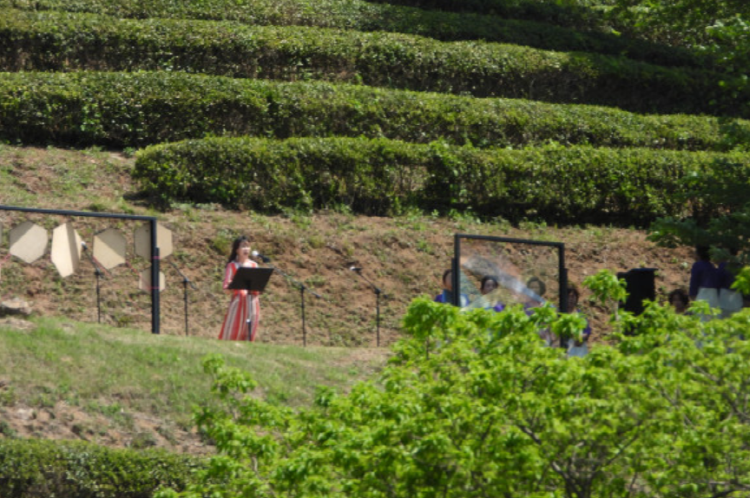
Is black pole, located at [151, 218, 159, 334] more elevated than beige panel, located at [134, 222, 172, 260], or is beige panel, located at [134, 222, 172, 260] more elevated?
beige panel, located at [134, 222, 172, 260]

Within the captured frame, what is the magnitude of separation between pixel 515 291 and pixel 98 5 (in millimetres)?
11966

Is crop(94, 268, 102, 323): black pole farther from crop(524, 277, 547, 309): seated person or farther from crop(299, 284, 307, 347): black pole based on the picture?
crop(524, 277, 547, 309): seated person

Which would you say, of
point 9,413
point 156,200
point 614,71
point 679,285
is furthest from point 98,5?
point 9,413

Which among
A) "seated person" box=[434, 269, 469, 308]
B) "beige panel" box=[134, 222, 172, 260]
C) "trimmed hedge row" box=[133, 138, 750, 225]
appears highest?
"trimmed hedge row" box=[133, 138, 750, 225]

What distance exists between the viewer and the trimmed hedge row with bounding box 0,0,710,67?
20953 millimetres

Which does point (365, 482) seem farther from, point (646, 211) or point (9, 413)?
point (646, 211)

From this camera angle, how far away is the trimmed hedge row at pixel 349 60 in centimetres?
1888

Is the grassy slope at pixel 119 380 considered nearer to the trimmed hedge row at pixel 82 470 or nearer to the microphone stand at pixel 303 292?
the trimmed hedge row at pixel 82 470

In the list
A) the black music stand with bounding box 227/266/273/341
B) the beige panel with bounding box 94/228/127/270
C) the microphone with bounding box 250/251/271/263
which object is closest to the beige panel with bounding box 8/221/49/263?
the beige panel with bounding box 94/228/127/270

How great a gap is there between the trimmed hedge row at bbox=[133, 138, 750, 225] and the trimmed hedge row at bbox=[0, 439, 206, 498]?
676 centimetres

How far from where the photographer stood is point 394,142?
57.3ft

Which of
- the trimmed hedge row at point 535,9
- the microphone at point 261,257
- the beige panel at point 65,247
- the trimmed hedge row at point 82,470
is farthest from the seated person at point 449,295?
the trimmed hedge row at point 535,9

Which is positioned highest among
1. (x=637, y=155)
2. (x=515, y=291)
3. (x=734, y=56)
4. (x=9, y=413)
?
(x=734, y=56)

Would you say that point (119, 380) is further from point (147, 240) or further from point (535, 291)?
point (535, 291)
